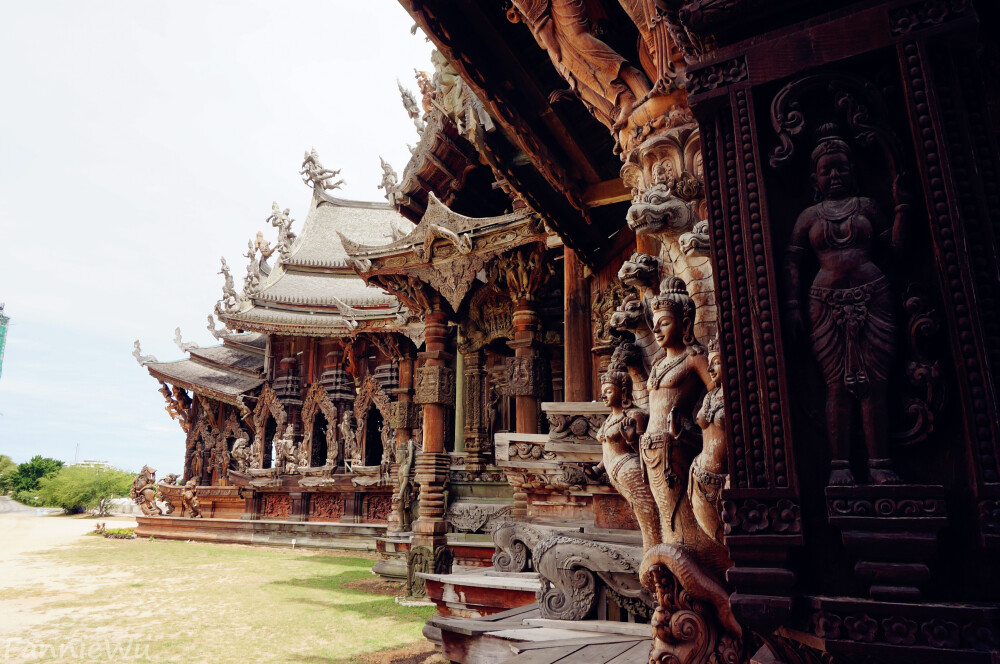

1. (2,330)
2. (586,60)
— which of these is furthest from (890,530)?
(2,330)

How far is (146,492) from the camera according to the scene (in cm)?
2133

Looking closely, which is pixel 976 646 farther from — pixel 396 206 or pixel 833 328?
pixel 396 206

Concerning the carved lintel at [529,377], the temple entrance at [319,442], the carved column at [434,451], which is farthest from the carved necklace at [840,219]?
the temple entrance at [319,442]

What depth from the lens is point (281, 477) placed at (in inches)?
707

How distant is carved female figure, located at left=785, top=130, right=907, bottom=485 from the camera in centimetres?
160

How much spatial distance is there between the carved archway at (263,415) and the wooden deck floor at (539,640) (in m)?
15.8

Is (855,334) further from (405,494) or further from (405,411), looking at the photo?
(405,411)

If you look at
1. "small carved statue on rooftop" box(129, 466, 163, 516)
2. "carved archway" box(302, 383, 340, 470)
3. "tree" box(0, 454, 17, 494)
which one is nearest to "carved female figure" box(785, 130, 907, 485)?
"carved archway" box(302, 383, 340, 470)

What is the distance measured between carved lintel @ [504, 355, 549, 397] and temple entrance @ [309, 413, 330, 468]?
10.6m

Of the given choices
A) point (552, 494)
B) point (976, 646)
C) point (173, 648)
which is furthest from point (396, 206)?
point (976, 646)

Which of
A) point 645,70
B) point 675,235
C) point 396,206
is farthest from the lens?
point 396,206

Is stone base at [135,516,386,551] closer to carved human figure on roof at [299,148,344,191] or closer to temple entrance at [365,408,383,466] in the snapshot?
temple entrance at [365,408,383,466]

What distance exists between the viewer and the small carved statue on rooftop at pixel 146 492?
21.1m

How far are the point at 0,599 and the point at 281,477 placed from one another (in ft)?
29.1
